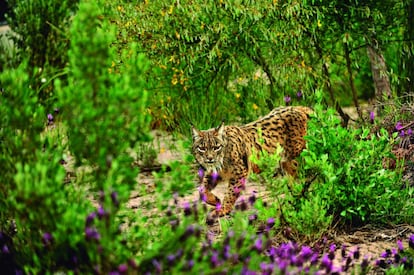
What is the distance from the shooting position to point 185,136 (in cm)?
910

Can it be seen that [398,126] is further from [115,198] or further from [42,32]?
[42,32]

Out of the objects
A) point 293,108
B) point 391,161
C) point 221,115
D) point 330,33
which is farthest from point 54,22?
point 391,161

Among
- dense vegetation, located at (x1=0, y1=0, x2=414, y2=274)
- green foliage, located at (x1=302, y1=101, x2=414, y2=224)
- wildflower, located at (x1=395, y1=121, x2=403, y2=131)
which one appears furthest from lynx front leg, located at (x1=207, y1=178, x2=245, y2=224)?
wildflower, located at (x1=395, y1=121, x2=403, y2=131)

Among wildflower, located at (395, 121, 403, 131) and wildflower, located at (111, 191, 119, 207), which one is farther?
wildflower, located at (395, 121, 403, 131)

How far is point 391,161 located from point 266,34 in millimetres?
1957

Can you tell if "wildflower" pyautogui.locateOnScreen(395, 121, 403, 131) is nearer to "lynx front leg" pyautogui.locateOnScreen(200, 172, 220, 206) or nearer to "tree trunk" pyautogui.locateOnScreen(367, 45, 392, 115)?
"lynx front leg" pyautogui.locateOnScreen(200, 172, 220, 206)

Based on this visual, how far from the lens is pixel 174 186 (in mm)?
4031

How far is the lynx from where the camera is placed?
6734 mm

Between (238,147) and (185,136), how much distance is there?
7.48 ft

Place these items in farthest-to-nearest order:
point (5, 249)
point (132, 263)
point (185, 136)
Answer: point (185, 136)
point (5, 249)
point (132, 263)

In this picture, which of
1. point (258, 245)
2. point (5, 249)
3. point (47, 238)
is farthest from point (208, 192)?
point (47, 238)

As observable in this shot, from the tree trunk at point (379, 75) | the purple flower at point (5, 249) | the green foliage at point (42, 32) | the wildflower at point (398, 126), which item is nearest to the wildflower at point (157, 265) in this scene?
the purple flower at point (5, 249)

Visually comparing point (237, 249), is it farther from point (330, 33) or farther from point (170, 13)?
point (330, 33)

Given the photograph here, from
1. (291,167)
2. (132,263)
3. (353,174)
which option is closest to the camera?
(132,263)
